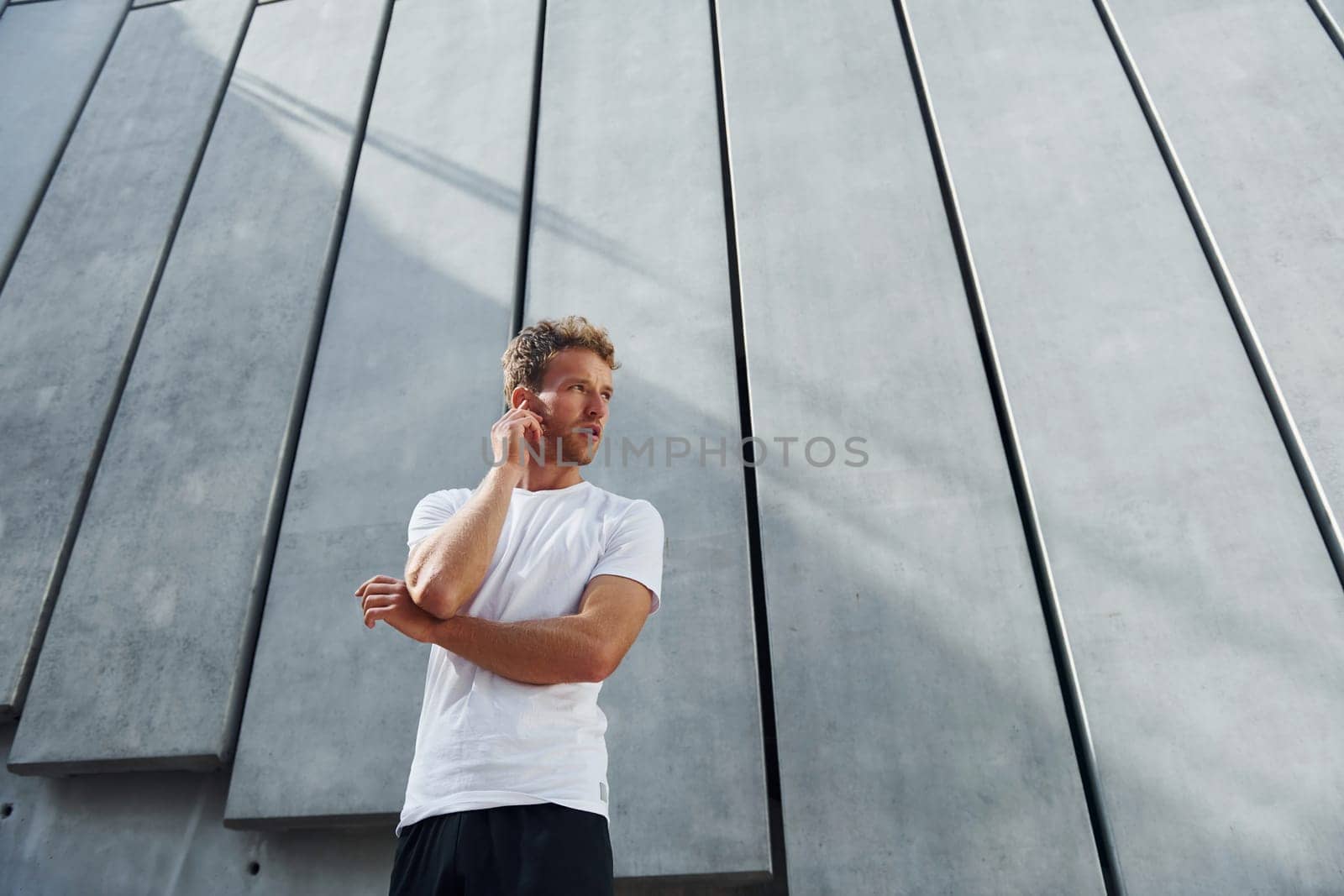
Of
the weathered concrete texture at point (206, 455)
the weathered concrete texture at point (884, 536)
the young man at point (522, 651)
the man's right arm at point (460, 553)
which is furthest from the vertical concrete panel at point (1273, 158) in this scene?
the weathered concrete texture at point (206, 455)

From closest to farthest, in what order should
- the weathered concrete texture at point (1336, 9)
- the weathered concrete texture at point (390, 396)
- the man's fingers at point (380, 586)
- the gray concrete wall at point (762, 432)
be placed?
the man's fingers at point (380, 586), the gray concrete wall at point (762, 432), the weathered concrete texture at point (390, 396), the weathered concrete texture at point (1336, 9)

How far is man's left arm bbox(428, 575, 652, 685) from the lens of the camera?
133 cm

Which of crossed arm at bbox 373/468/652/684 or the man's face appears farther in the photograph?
the man's face

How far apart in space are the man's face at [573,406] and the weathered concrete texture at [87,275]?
2.33 metres

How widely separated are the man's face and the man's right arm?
178 mm

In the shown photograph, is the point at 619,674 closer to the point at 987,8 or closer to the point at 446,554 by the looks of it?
the point at 446,554

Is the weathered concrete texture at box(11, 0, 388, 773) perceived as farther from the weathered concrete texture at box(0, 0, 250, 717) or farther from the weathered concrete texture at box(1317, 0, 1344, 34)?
the weathered concrete texture at box(1317, 0, 1344, 34)

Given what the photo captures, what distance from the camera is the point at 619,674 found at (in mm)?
2582

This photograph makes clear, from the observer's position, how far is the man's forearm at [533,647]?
4.37 feet

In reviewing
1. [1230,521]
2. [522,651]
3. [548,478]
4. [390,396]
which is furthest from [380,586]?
[1230,521]

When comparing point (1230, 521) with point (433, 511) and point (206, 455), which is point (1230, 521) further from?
point (206, 455)

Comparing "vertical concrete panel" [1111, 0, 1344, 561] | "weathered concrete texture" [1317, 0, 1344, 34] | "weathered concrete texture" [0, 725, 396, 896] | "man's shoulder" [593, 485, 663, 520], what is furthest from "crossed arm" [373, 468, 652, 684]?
"weathered concrete texture" [1317, 0, 1344, 34]

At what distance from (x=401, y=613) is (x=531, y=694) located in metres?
0.23

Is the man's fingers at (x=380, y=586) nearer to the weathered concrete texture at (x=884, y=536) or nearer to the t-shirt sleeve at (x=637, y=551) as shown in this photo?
the t-shirt sleeve at (x=637, y=551)
